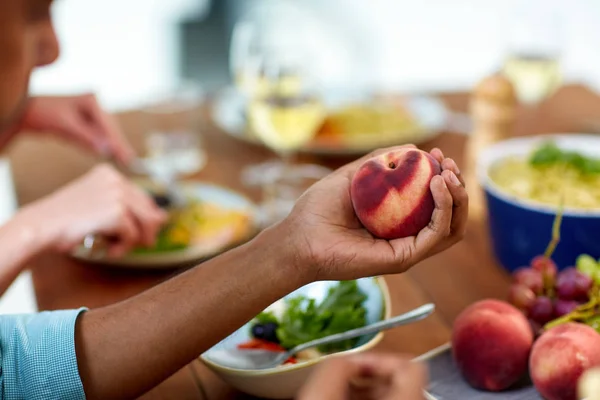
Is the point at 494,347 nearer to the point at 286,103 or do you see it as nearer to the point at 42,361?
the point at 42,361

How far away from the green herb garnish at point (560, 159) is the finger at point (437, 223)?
1.65 feet

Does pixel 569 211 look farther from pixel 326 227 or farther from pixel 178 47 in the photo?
pixel 178 47

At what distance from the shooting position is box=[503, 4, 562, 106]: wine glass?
1686 mm

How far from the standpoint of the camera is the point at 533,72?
1.68 meters

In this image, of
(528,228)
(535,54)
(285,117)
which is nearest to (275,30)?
(535,54)

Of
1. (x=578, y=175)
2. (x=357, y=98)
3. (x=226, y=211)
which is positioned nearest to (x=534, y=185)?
(x=578, y=175)

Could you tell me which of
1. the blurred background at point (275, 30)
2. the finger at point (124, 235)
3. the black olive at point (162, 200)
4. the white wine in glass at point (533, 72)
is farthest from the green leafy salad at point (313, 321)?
the blurred background at point (275, 30)

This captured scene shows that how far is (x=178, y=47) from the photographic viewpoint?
393cm

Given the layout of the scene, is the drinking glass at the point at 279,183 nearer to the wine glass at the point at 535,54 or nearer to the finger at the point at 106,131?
the finger at the point at 106,131

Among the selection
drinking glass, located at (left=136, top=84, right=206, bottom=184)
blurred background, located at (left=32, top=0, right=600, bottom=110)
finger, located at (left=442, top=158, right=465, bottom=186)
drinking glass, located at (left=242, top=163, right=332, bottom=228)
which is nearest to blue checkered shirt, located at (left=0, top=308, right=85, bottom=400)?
finger, located at (left=442, top=158, right=465, bottom=186)

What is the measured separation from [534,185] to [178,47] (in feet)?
10.1

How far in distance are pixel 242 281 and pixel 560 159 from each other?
638mm

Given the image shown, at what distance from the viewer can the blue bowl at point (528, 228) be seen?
1036mm

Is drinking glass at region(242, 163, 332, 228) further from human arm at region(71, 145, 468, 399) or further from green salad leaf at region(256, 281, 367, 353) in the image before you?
human arm at region(71, 145, 468, 399)
